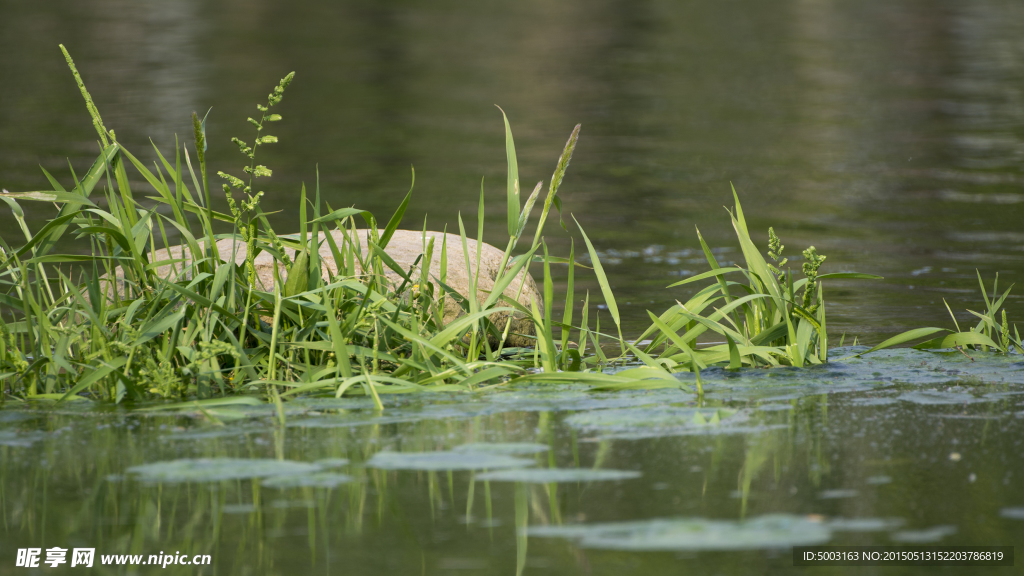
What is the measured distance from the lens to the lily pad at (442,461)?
3521mm

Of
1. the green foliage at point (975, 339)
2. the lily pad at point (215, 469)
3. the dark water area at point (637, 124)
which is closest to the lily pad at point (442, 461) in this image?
the lily pad at point (215, 469)

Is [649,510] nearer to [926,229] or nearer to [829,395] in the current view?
[829,395]

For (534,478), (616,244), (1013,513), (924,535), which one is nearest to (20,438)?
(534,478)

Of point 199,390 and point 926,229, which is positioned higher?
point 199,390

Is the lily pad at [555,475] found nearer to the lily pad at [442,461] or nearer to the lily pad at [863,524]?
the lily pad at [442,461]

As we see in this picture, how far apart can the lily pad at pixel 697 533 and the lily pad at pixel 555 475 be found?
33cm

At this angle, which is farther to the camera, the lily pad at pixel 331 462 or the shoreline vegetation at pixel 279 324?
the shoreline vegetation at pixel 279 324

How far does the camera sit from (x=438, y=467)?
3514 millimetres

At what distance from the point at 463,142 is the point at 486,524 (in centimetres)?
1093

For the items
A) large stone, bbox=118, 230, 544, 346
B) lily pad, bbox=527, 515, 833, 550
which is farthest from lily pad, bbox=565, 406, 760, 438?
large stone, bbox=118, 230, 544, 346

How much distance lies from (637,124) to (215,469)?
12.4m

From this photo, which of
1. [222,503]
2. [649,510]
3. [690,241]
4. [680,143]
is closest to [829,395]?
[649,510]

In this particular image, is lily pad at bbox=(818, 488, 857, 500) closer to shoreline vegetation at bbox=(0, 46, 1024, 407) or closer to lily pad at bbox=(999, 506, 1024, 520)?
lily pad at bbox=(999, 506, 1024, 520)

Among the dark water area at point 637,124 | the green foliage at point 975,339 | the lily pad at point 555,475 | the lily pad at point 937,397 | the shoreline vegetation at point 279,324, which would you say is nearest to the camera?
the lily pad at point 555,475
